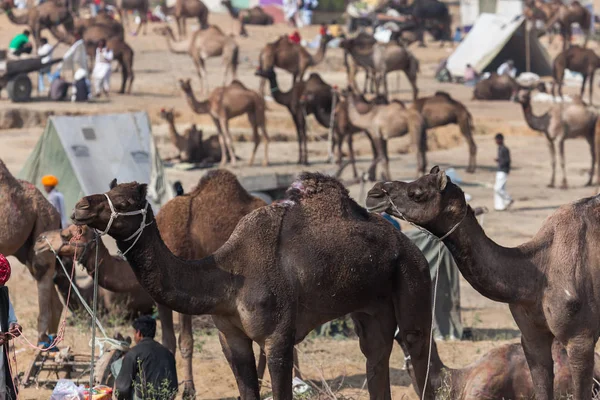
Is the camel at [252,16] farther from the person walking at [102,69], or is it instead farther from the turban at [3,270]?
the turban at [3,270]

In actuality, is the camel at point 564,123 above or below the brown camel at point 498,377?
below

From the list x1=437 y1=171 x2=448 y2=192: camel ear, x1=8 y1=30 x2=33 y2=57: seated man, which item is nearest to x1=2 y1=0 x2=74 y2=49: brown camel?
x1=8 y1=30 x2=33 y2=57: seated man

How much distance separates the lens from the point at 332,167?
2275 centimetres

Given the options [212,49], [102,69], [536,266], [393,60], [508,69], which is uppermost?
[536,266]

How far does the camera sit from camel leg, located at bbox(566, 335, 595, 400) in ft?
22.2

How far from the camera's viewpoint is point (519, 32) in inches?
1391

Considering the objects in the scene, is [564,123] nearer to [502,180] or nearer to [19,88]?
[502,180]

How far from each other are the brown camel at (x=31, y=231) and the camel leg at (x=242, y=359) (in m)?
3.29

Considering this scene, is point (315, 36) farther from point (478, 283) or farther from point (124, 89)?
point (478, 283)

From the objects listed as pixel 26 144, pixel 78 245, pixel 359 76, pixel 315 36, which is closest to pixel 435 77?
pixel 359 76

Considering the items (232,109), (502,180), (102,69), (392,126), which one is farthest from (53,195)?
(102,69)

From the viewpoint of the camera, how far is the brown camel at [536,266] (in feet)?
21.1

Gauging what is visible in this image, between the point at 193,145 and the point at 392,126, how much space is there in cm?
384

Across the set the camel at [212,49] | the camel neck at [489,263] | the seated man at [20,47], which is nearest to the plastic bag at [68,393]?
the camel neck at [489,263]
